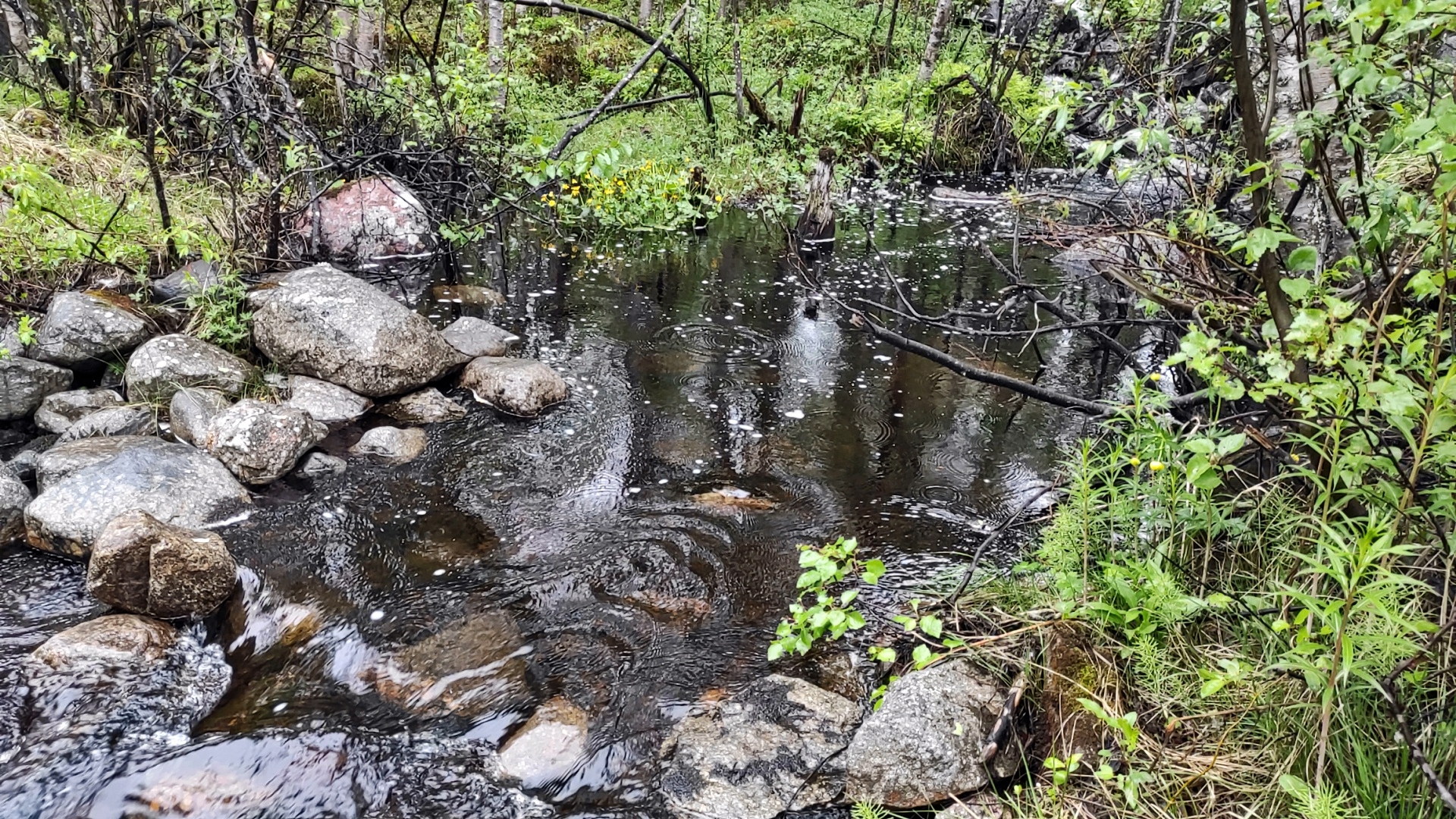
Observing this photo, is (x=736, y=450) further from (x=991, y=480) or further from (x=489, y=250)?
(x=489, y=250)

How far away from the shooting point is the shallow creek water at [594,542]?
3486mm

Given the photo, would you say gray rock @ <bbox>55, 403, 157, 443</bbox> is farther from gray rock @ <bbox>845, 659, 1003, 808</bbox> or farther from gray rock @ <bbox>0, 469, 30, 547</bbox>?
gray rock @ <bbox>845, 659, 1003, 808</bbox>

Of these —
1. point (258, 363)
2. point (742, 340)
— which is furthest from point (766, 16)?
point (258, 363)

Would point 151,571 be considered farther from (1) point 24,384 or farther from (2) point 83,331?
(2) point 83,331

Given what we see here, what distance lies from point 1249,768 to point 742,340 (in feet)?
19.3

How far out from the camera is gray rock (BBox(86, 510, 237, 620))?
396cm

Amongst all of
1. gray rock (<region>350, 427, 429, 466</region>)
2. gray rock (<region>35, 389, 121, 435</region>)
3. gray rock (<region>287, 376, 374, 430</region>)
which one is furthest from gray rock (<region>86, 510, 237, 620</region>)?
gray rock (<region>35, 389, 121, 435</region>)

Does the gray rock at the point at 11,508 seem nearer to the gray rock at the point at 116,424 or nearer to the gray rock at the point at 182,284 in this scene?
the gray rock at the point at 116,424

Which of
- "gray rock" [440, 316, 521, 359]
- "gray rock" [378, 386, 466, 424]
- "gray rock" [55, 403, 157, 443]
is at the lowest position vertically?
"gray rock" [378, 386, 466, 424]

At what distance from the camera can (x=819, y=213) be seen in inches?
439

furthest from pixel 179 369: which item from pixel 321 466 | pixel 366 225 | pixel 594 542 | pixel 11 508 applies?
pixel 366 225

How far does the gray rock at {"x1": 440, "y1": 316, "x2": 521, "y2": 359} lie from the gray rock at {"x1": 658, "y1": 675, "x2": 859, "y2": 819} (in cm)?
440

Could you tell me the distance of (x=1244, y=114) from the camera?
240cm

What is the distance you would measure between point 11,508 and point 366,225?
226 inches
